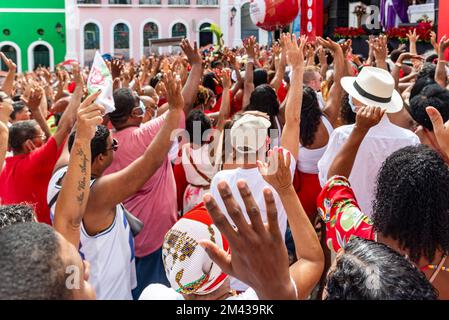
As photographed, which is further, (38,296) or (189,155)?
(189,155)

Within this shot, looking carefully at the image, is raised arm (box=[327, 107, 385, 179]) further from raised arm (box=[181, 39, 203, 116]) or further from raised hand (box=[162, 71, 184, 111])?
raised arm (box=[181, 39, 203, 116])

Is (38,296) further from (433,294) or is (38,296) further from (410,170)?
(410,170)

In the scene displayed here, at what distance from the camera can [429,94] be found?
346 centimetres

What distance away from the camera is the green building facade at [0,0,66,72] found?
35.0m

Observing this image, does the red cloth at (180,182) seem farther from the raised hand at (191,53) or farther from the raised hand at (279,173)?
the raised hand at (279,173)

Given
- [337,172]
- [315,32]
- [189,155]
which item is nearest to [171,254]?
[337,172]

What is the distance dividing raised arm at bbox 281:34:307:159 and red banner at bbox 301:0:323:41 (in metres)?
12.4

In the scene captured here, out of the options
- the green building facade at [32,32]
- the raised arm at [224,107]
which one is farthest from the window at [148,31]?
the raised arm at [224,107]

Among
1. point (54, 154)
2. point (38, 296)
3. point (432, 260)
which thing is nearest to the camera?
point (38, 296)

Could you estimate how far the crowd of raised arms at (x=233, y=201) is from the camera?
49.9 inches

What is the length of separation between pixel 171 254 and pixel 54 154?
159 cm

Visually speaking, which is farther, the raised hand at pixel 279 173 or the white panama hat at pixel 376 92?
the white panama hat at pixel 376 92

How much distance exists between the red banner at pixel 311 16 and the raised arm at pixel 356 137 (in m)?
13.5

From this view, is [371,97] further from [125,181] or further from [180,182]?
[125,181]
